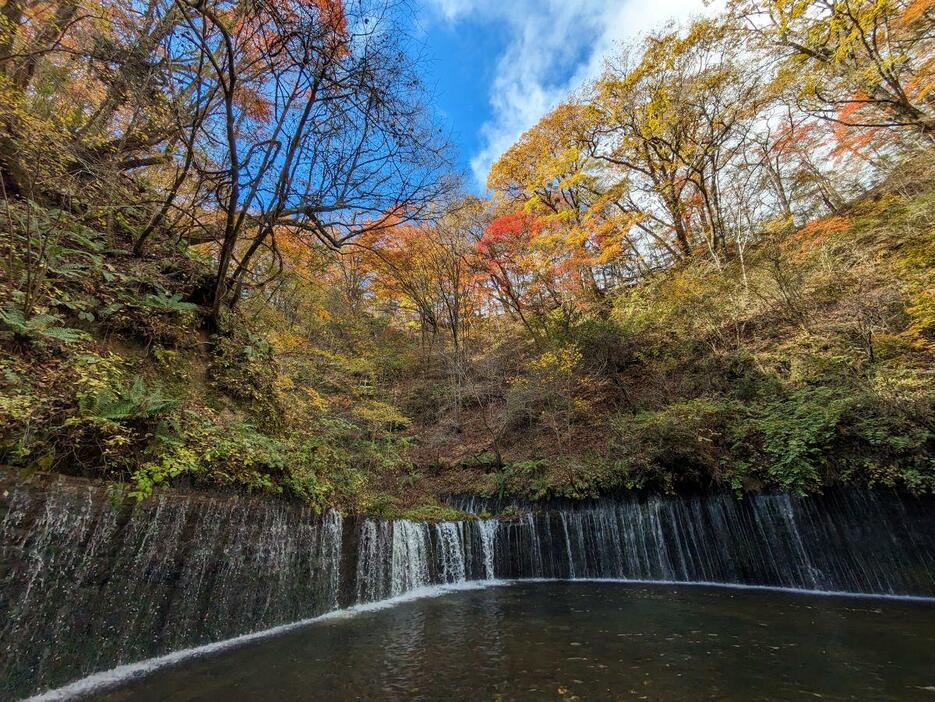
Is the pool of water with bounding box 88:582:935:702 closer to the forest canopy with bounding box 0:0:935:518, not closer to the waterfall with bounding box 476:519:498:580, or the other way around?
the forest canopy with bounding box 0:0:935:518

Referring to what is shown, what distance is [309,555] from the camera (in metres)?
5.79

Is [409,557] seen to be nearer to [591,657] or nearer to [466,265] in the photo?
[591,657]

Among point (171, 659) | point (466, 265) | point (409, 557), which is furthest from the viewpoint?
point (466, 265)

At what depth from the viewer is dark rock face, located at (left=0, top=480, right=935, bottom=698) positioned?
3.21 meters

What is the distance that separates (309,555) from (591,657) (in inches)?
164

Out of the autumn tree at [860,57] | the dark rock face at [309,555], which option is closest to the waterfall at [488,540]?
the dark rock face at [309,555]

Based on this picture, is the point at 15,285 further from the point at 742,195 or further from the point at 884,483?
the point at 742,195

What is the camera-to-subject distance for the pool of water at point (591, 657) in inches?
126

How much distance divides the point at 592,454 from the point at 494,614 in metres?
5.49

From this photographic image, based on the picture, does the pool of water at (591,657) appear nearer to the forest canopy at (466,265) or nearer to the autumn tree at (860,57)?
the forest canopy at (466,265)

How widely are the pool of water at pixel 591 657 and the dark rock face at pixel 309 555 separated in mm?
513

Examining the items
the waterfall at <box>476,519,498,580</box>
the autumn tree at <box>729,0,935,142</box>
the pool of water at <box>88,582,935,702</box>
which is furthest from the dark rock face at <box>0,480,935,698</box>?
the autumn tree at <box>729,0,935,142</box>

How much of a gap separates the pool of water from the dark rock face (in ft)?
1.68

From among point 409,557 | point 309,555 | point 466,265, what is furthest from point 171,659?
point 466,265
